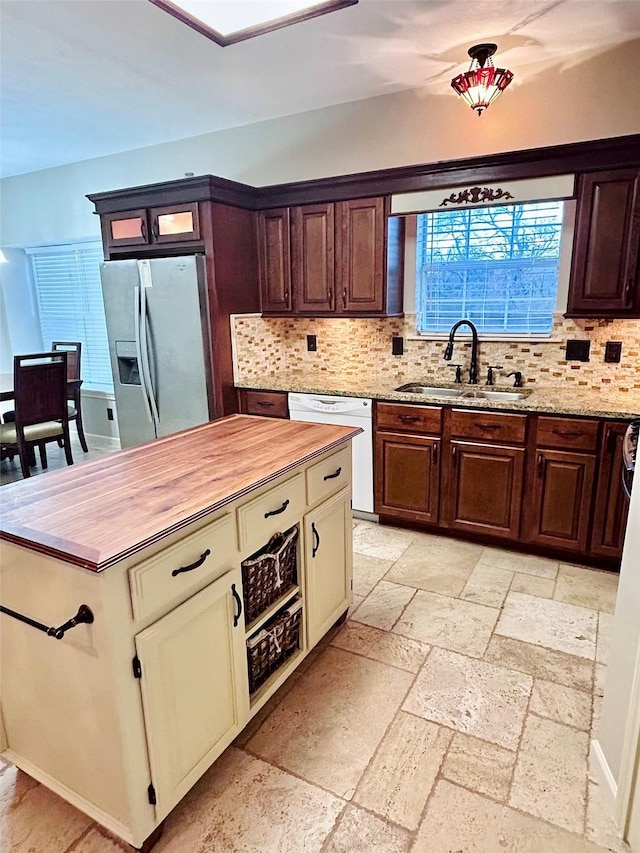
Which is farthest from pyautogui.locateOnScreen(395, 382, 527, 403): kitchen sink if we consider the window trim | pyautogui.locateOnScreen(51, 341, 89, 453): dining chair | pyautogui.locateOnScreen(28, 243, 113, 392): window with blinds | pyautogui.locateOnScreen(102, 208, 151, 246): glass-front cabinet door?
pyautogui.locateOnScreen(28, 243, 113, 392): window with blinds

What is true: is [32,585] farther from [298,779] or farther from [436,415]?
[436,415]

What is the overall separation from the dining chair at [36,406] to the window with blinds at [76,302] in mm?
1328

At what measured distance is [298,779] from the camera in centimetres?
165

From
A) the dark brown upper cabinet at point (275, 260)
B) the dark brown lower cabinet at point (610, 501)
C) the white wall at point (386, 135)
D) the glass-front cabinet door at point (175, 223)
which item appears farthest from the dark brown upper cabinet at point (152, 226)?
the dark brown lower cabinet at point (610, 501)

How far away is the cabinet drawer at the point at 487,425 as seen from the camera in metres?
2.89

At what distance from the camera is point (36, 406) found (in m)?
4.06

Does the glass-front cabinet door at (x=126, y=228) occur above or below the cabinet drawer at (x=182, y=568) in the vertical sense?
above

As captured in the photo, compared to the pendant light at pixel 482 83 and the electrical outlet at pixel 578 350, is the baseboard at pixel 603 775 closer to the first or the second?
the electrical outlet at pixel 578 350

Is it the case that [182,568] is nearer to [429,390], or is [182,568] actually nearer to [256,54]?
Result: [429,390]

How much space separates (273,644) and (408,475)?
65.1 inches

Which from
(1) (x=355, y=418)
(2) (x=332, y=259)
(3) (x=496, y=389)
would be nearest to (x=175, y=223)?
(2) (x=332, y=259)

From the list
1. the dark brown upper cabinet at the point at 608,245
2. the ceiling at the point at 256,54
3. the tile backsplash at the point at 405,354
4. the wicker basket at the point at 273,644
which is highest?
the ceiling at the point at 256,54

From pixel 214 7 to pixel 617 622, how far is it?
2405 millimetres

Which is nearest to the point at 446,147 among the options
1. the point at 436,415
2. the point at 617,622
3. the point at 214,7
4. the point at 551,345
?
the point at 551,345
